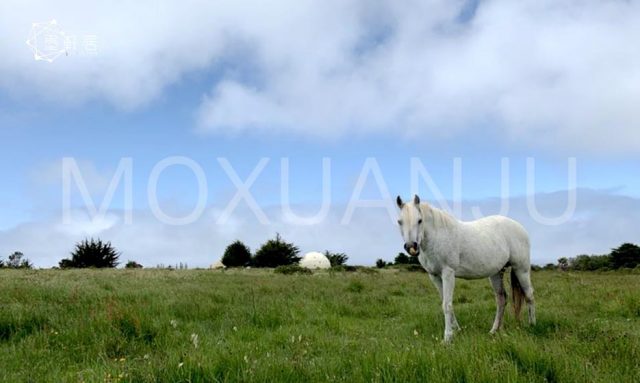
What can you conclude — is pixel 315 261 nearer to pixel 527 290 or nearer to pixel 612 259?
pixel 612 259

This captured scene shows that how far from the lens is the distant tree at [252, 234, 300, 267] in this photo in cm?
5566

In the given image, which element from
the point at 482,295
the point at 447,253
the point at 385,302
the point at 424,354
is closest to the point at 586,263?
the point at 482,295

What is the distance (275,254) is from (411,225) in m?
49.0

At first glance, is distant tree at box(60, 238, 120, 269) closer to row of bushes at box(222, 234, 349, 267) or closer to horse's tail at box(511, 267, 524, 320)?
row of bushes at box(222, 234, 349, 267)

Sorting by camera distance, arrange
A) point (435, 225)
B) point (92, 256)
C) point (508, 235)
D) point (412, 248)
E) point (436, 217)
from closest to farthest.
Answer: point (412, 248) → point (435, 225) → point (436, 217) → point (508, 235) → point (92, 256)

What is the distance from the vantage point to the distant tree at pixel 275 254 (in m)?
55.7

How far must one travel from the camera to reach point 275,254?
55.8m

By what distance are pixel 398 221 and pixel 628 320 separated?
18.1ft

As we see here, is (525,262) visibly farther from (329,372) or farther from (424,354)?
(329,372)

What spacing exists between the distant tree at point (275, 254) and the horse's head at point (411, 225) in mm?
47985

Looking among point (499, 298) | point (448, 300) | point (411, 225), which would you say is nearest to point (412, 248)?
point (411, 225)

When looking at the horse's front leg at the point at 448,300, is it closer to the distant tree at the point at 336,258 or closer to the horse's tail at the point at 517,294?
the horse's tail at the point at 517,294

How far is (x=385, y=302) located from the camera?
1268 centimetres

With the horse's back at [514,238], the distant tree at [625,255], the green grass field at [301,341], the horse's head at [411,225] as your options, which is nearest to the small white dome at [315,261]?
the distant tree at [625,255]
